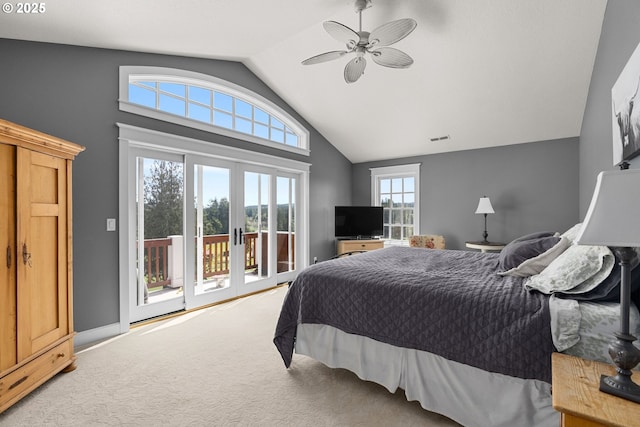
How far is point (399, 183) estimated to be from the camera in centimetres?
585

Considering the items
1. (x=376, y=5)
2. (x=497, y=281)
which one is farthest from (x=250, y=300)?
(x=376, y=5)

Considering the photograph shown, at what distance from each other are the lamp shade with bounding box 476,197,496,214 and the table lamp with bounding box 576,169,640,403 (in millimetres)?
3767

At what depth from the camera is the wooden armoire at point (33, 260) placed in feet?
5.69

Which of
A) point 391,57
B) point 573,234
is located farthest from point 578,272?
point 391,57

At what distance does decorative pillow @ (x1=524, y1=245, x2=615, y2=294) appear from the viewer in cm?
137

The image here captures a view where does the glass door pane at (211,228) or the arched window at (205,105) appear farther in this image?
the glass door pane at (211,228)

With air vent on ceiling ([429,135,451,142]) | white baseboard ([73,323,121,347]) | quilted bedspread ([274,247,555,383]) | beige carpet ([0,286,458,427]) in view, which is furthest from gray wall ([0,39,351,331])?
air vent on ceiling ([429,135,451,142])

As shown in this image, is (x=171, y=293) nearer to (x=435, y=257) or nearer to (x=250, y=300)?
(x=250, y=300)

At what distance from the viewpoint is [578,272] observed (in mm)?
1457

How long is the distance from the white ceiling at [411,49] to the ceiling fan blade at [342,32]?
0.51m

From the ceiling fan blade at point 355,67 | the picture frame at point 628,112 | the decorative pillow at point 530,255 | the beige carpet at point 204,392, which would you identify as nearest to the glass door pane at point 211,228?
the beige carpet at point 204,392

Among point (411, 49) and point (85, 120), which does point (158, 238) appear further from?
Result: point (411, 49)

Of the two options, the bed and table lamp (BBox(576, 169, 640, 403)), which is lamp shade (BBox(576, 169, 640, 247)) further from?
the bed

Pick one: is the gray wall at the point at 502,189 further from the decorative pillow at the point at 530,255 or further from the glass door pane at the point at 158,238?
the glass door pane at the point at 158,238
